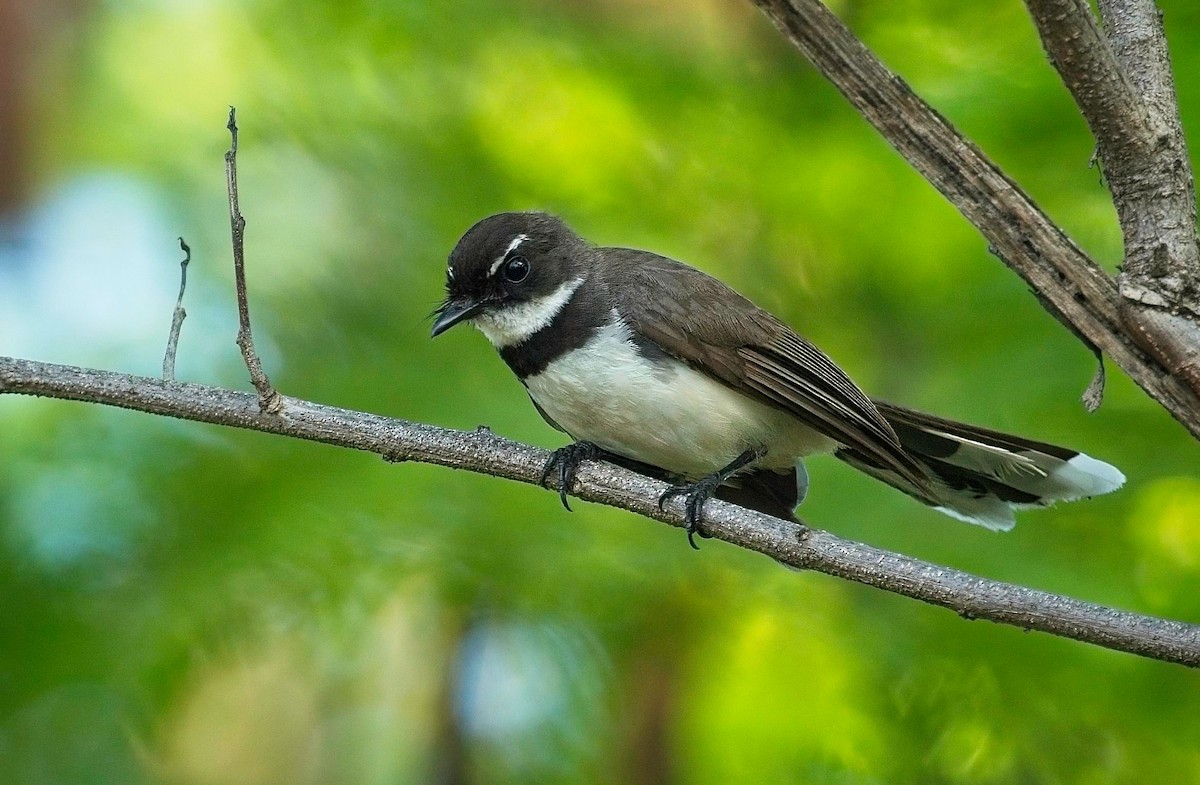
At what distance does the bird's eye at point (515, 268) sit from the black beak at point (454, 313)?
0.17 meters

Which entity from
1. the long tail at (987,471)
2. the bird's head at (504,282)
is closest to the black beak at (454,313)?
the bird's head at (504,282)

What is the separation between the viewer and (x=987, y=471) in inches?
172

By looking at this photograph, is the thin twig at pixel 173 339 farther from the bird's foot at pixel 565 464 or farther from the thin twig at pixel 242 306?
the bird's foot at pixel 565 464

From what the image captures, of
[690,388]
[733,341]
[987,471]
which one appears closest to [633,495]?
[690,388]

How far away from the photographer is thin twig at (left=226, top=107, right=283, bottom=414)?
3.20 meters

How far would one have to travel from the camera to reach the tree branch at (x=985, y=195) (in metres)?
2.91

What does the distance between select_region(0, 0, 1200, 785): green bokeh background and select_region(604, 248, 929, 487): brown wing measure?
0.43 metres

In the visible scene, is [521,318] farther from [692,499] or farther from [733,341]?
[692,499]

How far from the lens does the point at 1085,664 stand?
167 inches

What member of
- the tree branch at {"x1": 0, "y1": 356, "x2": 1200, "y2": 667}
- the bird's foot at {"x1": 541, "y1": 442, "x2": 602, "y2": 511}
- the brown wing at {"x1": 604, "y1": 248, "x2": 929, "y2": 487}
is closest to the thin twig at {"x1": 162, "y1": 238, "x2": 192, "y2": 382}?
the tree branch at {"x1": 0, "y1": 356, "x2": 1200, "y2": 667}

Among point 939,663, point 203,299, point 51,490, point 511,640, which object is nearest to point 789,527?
point 939,663

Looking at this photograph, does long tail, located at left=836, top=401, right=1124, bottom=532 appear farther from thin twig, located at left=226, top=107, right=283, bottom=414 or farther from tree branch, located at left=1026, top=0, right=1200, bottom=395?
thin twig, located at left=226, top=107, right=283, bottom=414

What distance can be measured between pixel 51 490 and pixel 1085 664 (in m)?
4.08

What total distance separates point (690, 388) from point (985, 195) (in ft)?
5.95
